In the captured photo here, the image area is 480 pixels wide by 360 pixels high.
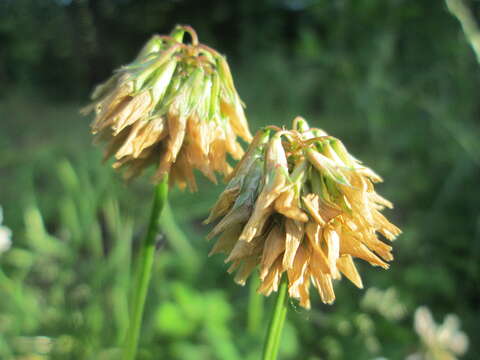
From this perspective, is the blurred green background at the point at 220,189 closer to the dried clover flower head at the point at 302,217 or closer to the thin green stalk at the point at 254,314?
the thin green stalk at the point at 254,314

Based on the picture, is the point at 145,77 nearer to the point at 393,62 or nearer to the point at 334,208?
the point at 334,208

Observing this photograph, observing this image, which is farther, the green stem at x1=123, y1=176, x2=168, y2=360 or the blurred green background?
the blurred green background

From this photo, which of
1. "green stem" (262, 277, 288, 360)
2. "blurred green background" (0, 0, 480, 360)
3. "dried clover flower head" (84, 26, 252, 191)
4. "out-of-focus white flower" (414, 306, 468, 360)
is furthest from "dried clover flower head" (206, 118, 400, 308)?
"out-of-focus white flower" (414, 306, 468, 360)

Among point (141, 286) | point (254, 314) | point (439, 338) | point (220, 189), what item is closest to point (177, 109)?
point (141, 286)

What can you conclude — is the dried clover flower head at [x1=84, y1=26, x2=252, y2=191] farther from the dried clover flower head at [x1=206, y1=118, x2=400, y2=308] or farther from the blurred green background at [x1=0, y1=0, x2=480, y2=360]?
the blurred green background at [x1=0, y1=0, x2=480, y2=360]

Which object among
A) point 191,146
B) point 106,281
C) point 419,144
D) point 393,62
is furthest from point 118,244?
point 393,62
